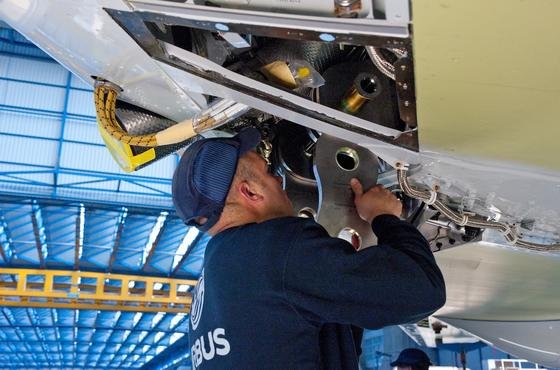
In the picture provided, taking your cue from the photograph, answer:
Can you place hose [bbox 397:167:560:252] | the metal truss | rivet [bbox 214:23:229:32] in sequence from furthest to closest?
the metal truss
hose [bbox 397:167:560:252]
rivet [bbox 214:23:229:32]

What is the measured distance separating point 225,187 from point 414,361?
297 centimetres

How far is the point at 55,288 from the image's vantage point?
12.7 meters

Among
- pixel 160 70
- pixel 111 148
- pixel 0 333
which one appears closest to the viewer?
pixel 160 70

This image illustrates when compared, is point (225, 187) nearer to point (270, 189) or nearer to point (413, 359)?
point (270, 189)

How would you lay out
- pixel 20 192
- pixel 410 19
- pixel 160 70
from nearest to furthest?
1. pixel 410 19
2. pixel 160 70
3. pixel 20 192

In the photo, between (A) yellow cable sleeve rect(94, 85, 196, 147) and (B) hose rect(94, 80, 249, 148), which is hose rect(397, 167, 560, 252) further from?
(A) yellow cable sleeve rect(94, 85, 196, 147)

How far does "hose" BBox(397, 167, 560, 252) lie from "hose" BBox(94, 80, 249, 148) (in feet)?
1.68

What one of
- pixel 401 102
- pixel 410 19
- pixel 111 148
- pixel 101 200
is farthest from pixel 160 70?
pixel 101 200

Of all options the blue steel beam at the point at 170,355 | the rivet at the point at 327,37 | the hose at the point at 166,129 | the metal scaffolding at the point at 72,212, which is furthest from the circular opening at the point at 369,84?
the blue steel beam at the point at 170,355

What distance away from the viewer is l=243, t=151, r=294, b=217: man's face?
1592 millimetres

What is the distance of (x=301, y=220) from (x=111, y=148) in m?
0.78

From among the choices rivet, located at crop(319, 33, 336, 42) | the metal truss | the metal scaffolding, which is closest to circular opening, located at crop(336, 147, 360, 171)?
rivet, located at crop(319, 33, 336, 42)

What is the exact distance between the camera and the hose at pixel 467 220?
1705 millimetres

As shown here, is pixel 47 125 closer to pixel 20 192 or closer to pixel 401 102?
pixel 20 192
